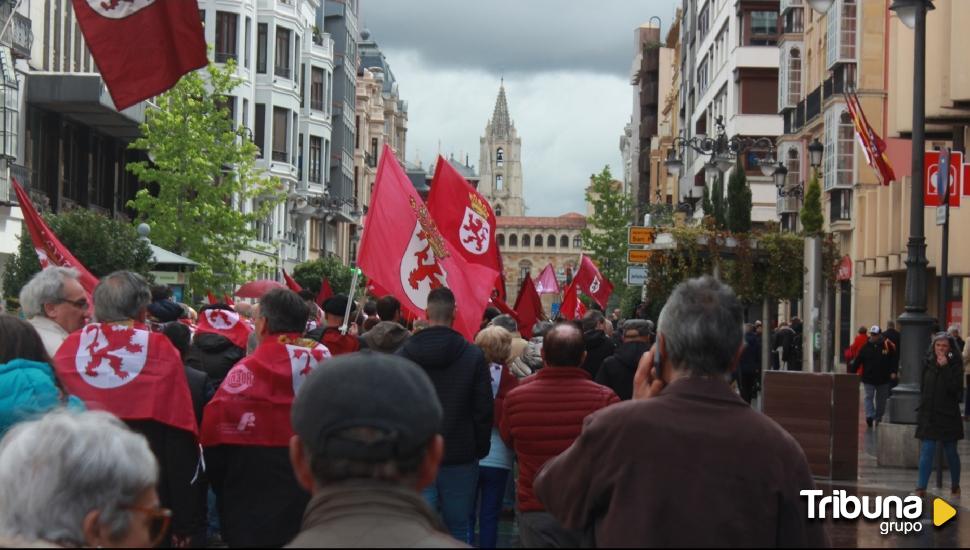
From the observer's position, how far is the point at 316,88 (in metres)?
77.4

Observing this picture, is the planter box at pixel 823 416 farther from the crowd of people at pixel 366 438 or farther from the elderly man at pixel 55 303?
the elderly man at pixel 55 303

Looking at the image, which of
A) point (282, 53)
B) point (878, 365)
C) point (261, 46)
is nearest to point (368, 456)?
point (878, 365)

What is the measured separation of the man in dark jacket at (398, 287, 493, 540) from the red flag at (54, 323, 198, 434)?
2.28 meters

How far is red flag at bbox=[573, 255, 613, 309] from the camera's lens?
117ft

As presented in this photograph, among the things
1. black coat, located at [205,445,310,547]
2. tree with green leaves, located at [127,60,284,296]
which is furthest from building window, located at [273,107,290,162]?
black coat, located at [205,445,310,547]

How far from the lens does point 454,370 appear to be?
31.4ft

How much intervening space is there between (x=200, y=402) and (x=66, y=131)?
36.4 metres

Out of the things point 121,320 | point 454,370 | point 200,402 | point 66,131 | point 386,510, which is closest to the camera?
point 386,510

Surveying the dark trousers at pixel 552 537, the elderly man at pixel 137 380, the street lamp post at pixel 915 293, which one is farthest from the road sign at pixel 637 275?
the dark trousers at pixel 552 537

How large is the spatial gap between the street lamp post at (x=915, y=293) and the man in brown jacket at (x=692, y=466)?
14972 mm

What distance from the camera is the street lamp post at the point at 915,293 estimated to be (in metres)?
19.0

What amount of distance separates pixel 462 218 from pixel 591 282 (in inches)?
815

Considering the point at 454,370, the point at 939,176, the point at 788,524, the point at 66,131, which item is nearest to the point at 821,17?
the point at 66,131

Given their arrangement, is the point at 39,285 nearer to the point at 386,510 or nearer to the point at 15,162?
the point at 386,510
